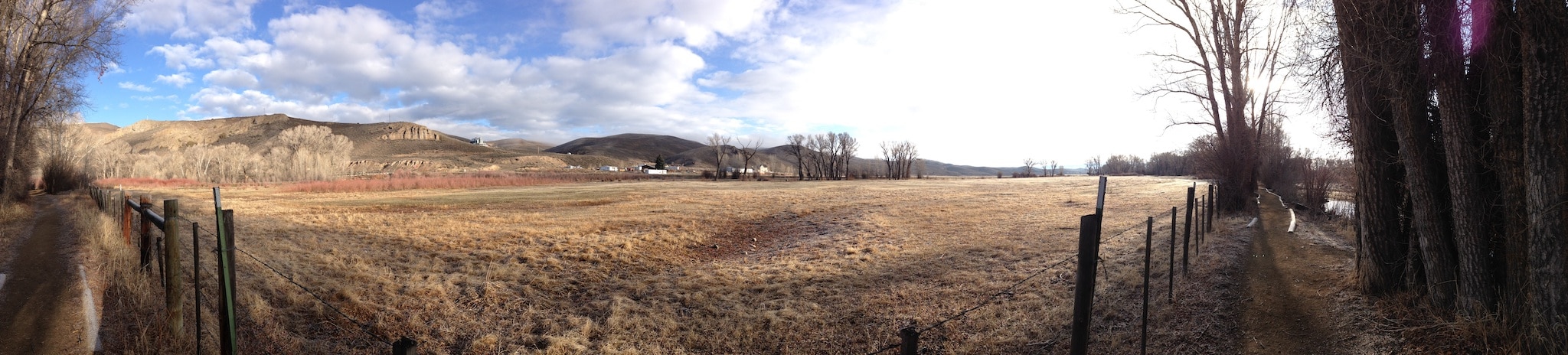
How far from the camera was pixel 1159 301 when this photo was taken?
8180mm

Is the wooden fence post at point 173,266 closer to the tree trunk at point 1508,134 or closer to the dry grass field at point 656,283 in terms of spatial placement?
the dry grass field at point 656,283

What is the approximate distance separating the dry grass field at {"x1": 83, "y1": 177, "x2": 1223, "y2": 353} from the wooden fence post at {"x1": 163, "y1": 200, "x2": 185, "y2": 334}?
0.27m

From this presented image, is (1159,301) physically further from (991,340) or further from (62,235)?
(62,235)

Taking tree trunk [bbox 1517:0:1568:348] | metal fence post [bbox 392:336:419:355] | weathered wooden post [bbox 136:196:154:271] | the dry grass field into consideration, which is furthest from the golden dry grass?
tree trunk [bbox 1517:0:1568:348]

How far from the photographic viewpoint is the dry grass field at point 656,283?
→ 7.27m

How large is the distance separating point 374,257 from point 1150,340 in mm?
13880

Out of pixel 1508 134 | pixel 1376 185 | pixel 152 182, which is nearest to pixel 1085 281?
pixel 1508 134

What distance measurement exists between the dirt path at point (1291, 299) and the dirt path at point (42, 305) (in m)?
12.6

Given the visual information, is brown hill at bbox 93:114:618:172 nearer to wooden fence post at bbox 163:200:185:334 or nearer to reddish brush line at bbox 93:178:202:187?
reddish brush line at bbox 93:178:202:187

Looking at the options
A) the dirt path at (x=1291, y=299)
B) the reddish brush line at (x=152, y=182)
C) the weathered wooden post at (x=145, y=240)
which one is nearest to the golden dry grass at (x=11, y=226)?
the weathered wooden post at (x=145, y=240)

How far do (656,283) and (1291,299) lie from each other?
9889 millimetres

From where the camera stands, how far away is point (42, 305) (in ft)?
23.9

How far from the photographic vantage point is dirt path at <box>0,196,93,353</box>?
5.83 meters

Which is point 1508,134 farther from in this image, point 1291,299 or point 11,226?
point 11,226
